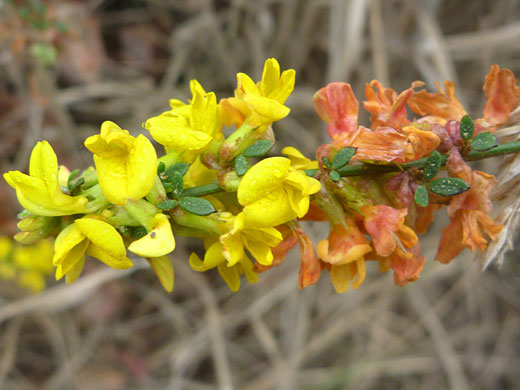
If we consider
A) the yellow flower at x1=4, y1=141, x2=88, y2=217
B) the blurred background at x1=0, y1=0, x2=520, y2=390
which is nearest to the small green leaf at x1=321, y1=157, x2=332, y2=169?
the yellow flower at x1=4, y1=141, x2=88, y2=217

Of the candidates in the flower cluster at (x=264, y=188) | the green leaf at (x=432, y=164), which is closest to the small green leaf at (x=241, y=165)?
the flower cluster at (x=264, y=188)

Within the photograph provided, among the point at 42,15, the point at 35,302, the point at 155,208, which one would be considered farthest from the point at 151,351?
the point at 155,208

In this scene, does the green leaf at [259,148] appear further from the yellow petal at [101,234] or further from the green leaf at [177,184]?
the yellow petal at [101,234]

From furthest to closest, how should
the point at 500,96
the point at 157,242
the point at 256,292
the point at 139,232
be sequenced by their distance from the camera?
the point at 256,292
the point at 500,96
the point at 139,232
the point at 157,242

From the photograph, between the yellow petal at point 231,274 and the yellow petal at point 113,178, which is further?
the yellow petal at point 231,274

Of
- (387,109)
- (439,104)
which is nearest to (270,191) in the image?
(387,109)

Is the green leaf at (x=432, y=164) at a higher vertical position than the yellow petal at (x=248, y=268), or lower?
higher

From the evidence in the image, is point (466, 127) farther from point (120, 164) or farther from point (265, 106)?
point (120, 164)
